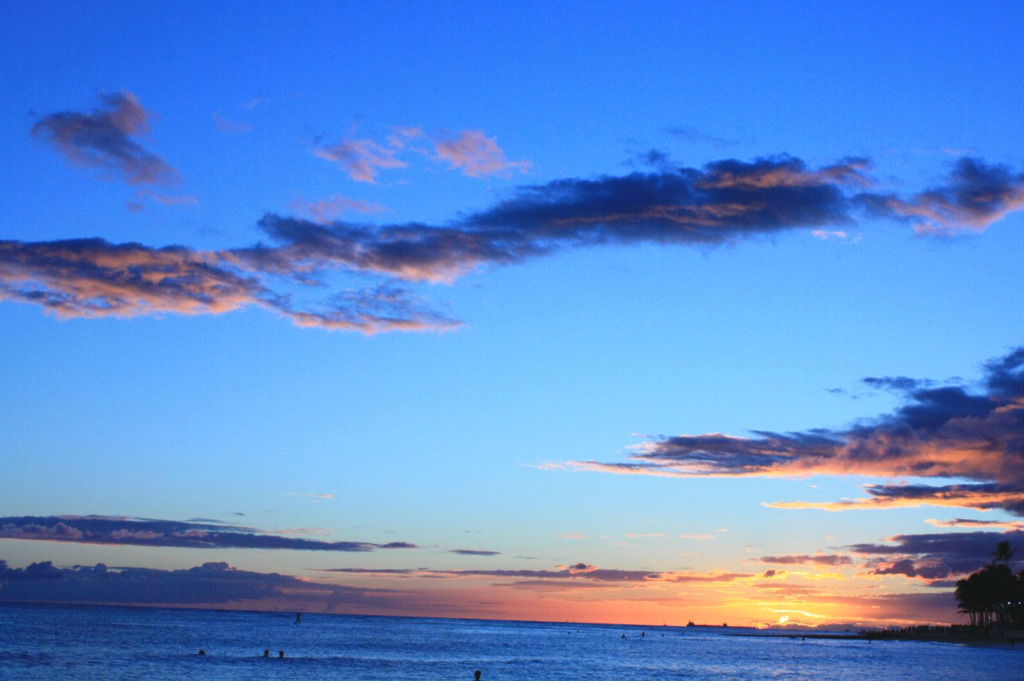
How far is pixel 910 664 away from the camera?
416 feet

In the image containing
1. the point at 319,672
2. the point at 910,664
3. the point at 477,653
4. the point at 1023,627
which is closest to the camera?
the point at 319,672

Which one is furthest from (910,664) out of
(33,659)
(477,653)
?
(33,659)

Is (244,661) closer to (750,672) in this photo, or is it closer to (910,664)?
(750,672)

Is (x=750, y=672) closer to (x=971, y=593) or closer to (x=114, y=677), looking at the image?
(x=114, y=677)

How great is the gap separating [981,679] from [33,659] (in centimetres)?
10197

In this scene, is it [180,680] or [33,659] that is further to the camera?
[33,659]

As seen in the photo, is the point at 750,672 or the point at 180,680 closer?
the point at 180,680

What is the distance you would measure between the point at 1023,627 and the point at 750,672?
382ft

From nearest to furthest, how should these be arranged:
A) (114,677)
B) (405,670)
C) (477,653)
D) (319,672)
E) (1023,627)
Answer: (114,677) < (319,672) < (405,670) < (477,653) < (1023,627)

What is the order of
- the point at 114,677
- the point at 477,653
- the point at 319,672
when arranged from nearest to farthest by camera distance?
the point at 114,677 → the point at 319,672 → the point at 477,653

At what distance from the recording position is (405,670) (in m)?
104

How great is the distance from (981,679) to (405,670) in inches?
2482

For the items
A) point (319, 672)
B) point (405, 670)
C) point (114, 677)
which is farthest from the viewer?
point (405, 670)

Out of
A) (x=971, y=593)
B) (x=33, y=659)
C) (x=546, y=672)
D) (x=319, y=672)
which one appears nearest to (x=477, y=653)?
(x=546, y=672)
